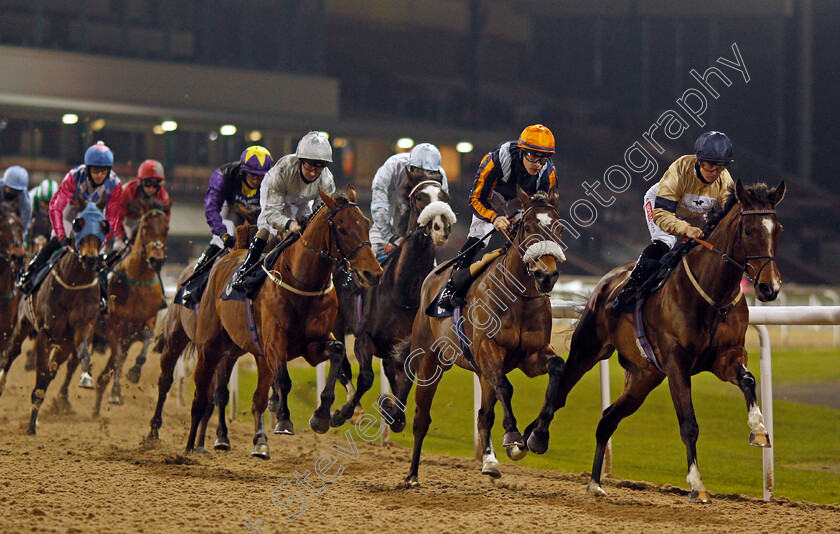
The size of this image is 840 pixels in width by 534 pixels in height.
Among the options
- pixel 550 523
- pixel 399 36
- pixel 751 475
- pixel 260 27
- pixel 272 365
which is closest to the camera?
pixel 550 523

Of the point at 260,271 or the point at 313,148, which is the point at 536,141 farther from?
the point at 260,271

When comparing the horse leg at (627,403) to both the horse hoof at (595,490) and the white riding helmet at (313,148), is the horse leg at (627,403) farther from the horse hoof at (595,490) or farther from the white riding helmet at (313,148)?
the white riding helmet at (313,148)

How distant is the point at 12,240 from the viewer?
8.45 meters

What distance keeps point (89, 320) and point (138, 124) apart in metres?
16.4

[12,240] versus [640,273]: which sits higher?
[12,240]

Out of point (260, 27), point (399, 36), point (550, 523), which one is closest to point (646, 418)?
point (550, 523)

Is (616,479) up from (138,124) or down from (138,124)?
down

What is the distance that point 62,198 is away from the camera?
26.7 ft

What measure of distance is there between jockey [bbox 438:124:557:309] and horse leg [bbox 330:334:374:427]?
0.80m

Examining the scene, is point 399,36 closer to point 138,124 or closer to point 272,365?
point 138,124

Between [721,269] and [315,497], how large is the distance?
2261 mm

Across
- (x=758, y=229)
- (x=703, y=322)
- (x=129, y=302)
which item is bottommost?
(x=703, y=322)

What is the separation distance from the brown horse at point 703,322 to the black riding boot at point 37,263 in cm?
485

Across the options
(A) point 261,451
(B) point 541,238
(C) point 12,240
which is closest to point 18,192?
(C) point 12,240
